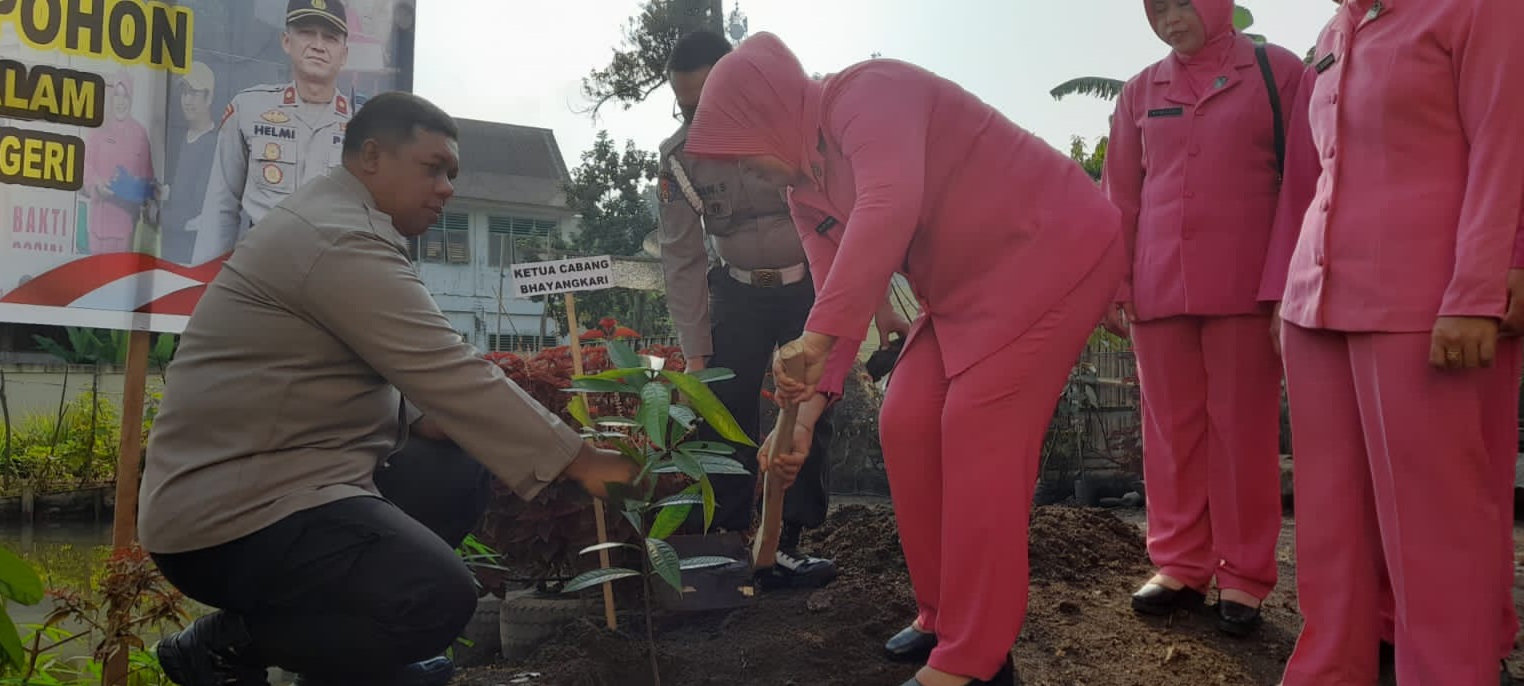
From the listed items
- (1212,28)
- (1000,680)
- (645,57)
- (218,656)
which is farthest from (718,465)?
(645,57)

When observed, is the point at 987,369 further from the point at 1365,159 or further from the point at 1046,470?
the point at 1046,470

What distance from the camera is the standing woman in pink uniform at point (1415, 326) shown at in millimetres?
1884

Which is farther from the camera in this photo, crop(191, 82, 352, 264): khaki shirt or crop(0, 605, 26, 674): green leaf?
crop(191, 82, 352, 264): khaki shirt

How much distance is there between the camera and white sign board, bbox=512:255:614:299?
321 cm

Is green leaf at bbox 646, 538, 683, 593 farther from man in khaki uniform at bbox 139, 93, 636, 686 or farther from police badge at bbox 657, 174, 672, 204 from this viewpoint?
police badge at bbox 657, 174, 672, 204

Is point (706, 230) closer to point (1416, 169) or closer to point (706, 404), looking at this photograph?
point (706, 404)

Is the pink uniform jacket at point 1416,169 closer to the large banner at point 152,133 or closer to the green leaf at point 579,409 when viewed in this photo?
the green leaf at point 579,409

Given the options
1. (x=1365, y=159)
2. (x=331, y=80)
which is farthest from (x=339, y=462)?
(x=1365, y=159)

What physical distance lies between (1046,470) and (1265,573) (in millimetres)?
4580

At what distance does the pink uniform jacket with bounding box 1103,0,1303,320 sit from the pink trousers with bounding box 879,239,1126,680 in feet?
2.13

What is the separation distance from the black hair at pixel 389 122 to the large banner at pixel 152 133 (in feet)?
3.87

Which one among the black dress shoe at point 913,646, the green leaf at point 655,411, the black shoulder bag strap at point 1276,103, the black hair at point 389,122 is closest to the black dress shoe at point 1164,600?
the black dress shoe at point 913,646

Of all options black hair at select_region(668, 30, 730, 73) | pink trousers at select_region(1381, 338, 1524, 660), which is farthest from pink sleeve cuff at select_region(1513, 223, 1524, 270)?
black hair at select_region(668, 30, 730, 73)

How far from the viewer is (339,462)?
2115 millimetres
